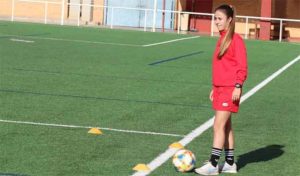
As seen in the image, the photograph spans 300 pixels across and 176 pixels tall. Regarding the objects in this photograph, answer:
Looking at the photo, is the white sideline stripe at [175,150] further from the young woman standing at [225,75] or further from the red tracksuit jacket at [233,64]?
the red tracksuit jacket at [233,64]

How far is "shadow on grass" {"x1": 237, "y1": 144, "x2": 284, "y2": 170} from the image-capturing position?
918 cm

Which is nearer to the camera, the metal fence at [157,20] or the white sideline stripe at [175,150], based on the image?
the white sideline stripe at [175,150]

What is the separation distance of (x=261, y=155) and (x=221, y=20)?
2.10 metres

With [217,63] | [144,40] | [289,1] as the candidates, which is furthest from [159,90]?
[289,1]

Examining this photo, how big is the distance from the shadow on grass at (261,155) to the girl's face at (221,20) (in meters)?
1.59

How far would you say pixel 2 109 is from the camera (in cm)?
1193

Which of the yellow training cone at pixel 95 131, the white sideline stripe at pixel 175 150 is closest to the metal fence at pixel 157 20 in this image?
the white sideline stripe at pixel 175 150

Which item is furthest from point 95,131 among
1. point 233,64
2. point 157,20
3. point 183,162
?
point 157,20

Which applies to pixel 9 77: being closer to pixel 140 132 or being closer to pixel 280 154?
pixel 140 132

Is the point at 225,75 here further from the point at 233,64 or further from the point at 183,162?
the point at 183,162

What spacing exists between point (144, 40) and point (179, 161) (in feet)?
84.9

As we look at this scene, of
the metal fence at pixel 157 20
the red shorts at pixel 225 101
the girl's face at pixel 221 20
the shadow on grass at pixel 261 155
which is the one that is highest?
the metal fence at pixel 157 20

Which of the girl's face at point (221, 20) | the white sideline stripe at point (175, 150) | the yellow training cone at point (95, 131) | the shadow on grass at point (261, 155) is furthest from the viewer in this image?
the yellow training cone at point (95, 131)

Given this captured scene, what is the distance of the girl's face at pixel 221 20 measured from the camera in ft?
26.9
